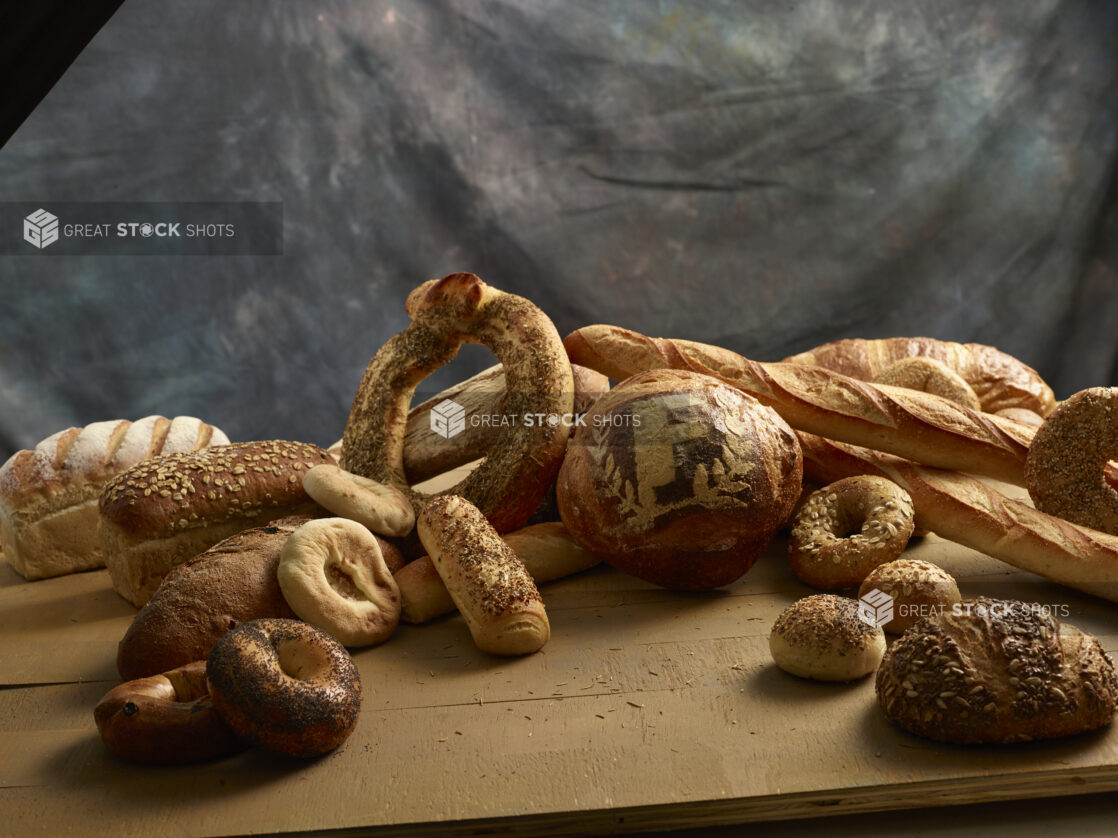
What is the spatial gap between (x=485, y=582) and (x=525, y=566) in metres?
0.35

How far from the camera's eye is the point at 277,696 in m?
1.61

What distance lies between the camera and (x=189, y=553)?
2430 millimetres

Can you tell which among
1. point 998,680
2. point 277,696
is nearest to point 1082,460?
point 998,680

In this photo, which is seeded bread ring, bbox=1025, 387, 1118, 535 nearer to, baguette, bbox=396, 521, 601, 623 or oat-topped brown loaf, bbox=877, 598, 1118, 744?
oat-topped brown loaf, bbox=877, 598, 1118, 744

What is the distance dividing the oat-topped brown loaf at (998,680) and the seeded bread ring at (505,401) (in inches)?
46.0

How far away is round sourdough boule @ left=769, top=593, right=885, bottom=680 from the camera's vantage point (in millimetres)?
1859

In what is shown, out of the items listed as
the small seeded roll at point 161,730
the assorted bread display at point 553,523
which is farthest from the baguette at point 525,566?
the small seeded roll at point 161,730

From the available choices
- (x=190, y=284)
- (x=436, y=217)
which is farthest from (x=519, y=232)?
(x=190, y=284)

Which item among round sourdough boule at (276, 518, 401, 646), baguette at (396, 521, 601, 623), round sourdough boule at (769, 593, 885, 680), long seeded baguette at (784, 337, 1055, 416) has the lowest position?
baguette at (396, 521, 601, 623)

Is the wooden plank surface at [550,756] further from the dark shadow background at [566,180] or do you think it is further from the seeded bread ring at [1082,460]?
the dark shadow background at [566,180]

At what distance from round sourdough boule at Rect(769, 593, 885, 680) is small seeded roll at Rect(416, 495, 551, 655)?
54cm

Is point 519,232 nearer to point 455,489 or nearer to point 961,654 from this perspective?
point 455,489

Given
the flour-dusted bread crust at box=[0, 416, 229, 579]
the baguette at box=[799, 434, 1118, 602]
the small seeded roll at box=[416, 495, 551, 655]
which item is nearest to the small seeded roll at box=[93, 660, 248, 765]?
the small seeded roll at box=[416, 495, 551, 655]

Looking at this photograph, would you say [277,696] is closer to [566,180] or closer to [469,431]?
[469,431]
